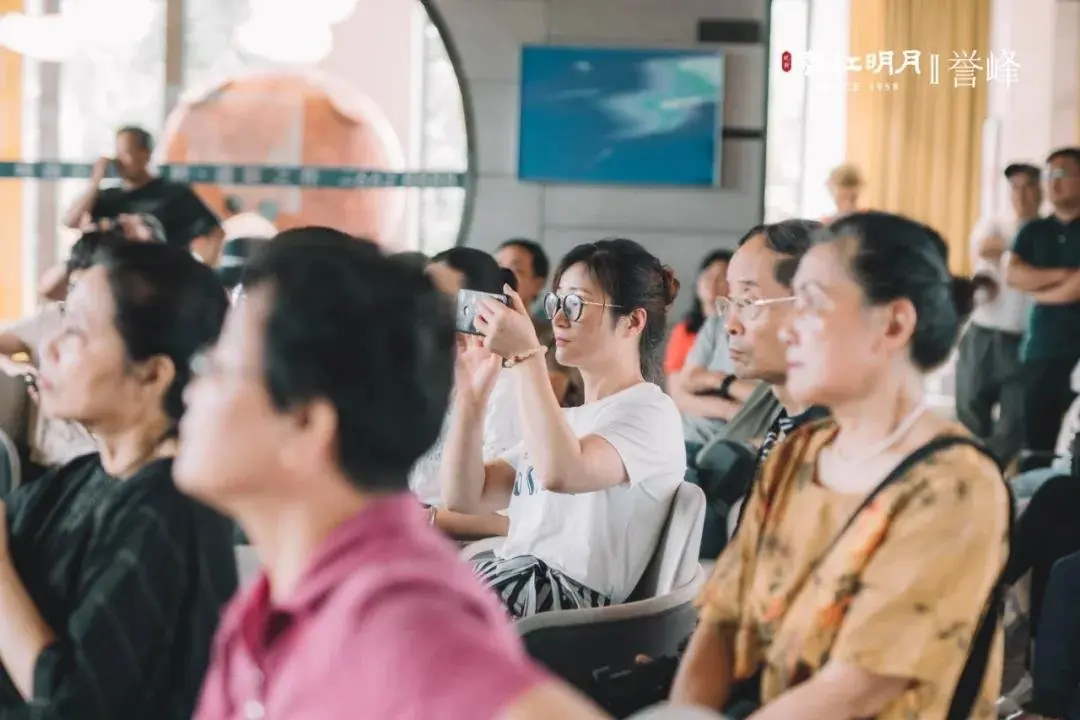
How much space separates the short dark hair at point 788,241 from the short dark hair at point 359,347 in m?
0.74

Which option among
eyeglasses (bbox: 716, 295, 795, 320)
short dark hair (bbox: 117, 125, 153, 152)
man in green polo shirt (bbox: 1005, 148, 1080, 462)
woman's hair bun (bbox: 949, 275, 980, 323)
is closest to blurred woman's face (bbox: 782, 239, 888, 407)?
woman's hair bun (bbox: 949, 275, 980, 323)

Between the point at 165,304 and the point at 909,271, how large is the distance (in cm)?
73

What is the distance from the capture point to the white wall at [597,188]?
5.01 metres

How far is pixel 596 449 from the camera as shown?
1.73 metres

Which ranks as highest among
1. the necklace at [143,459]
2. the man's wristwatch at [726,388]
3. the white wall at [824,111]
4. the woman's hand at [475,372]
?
the white wall at [824,111]

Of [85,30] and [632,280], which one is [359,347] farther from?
[85,30]

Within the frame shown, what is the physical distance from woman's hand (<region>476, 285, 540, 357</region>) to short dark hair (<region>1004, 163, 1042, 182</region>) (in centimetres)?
307

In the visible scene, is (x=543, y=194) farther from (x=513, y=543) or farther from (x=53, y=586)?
(x=53, y=586)

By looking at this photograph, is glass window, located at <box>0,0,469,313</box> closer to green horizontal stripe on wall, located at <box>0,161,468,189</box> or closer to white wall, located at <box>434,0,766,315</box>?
green horizontal stripe on wall, located at <box>0,161,468,189</box>

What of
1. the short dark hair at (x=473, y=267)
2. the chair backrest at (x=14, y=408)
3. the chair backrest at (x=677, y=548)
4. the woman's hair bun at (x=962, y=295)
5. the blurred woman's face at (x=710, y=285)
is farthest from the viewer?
the blurred woman's face at (x=710, y=285)

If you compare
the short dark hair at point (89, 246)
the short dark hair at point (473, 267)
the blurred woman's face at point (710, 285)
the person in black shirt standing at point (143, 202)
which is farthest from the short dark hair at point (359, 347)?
the blurred woman's face at point (710, 285)

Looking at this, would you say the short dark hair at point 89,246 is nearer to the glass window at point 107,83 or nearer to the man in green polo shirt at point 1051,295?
the man in green polo shirt at point 1051,295

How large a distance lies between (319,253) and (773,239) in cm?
87

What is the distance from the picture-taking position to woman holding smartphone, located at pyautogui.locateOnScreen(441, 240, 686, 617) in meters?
1.82
